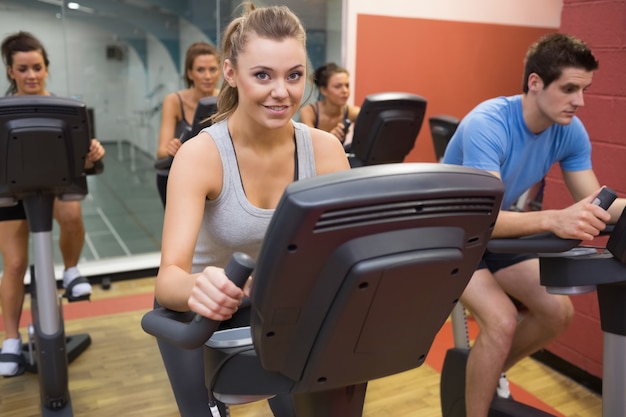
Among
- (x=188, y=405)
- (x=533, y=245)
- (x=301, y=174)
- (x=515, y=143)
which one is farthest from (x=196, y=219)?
(x=515, y=143)

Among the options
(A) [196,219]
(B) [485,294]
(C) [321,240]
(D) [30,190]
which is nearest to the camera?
(C) [321,240]

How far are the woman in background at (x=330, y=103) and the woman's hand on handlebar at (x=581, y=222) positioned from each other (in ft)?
7.25

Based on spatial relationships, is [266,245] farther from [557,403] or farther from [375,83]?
[375,83]

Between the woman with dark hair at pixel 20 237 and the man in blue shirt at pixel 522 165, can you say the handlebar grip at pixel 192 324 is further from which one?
the woman with dark hair at pixel 20 237

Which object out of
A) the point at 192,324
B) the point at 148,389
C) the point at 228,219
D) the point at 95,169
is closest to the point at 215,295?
the point at 192,324

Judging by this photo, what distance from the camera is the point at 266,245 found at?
806mm

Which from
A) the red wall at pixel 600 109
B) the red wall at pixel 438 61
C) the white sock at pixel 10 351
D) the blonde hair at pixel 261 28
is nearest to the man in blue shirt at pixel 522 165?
the red wall at pixel 600 109

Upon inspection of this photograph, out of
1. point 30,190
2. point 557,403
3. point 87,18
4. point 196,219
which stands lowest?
point 557,403

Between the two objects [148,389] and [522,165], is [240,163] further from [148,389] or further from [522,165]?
[148,389]

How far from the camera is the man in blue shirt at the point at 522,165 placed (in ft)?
6.85

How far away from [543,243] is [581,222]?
0.14 metres

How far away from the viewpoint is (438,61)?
16.0 ft

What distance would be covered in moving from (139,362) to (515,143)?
6.62 feet

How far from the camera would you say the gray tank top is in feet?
4.68
